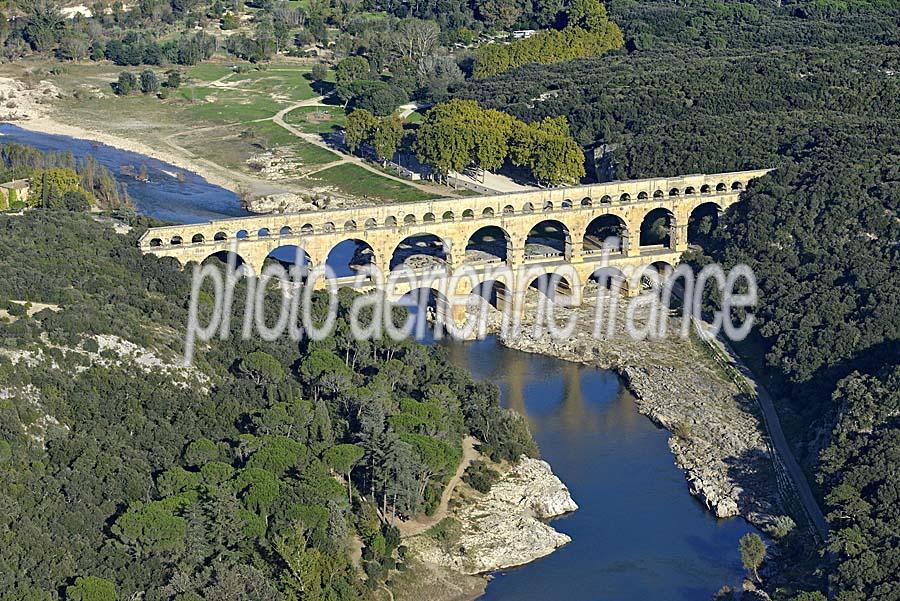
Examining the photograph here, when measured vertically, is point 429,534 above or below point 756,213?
below

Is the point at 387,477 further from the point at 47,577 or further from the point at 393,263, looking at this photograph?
the point at 393,263

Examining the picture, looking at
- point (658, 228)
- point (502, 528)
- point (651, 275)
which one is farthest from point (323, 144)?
point (502, 528)

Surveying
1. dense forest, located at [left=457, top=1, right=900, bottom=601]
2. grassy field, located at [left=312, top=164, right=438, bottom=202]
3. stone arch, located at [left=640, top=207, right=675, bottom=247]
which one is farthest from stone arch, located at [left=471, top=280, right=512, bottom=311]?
grassy field, located at [left=312, top=164, right=438, bottom=202]

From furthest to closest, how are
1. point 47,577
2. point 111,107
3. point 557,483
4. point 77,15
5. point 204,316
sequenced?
1. point 77,15
2. point 111,107
3. point 204,316
4. point 557,483
5. point 47,577

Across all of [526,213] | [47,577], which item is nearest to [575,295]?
[526,213]

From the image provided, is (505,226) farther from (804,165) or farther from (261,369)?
(261,369)

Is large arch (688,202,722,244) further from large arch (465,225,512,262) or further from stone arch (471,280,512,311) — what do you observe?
stone arch (471,280,512,311)
